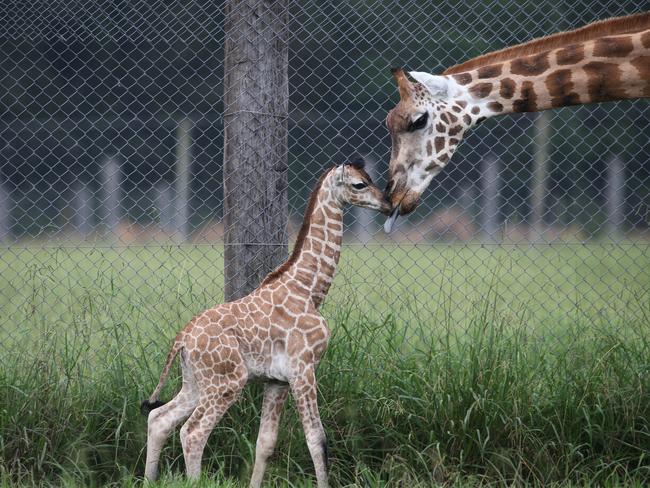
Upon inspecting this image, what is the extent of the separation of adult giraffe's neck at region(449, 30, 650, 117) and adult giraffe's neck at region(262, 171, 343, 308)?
0.92 meters

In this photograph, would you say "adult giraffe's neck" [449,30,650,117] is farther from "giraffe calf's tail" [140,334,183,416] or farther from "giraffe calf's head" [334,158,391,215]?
"giraffe calf's tail" [140,334,183,416]

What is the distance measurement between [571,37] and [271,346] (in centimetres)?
235

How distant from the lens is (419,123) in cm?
510

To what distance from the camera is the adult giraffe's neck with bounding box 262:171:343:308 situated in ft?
16.6

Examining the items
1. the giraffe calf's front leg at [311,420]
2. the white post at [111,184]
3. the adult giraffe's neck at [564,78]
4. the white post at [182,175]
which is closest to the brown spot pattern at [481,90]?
the adult giraffe's neck at [564,78]

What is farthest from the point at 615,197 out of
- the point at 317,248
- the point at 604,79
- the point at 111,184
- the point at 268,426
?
the point at 268,426

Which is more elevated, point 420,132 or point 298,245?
point 420,132

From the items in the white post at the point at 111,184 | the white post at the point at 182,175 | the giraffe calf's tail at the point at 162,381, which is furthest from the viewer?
the white post at the point at 111,184

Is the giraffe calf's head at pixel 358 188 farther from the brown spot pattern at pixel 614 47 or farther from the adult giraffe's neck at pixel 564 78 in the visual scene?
the brown spot pattern at pixel 614 47

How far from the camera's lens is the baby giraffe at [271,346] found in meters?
4.82

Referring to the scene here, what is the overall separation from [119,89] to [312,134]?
230cm

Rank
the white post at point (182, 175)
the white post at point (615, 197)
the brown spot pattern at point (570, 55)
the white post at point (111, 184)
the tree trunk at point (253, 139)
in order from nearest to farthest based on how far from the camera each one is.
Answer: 1. the brown spot pattern at point (570, 55)
2. the tree trunk at point (253, 139)
3. the white post at point (182, 175)
4. the white post at point (615, 197)
5. the white post at point (111, 184)

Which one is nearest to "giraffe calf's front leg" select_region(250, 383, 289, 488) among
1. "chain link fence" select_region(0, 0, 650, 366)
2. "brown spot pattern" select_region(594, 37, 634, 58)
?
"chain link fence" select_region(0, 0, 650, 366)

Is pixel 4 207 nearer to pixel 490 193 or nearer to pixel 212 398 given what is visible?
pixel 490 193
